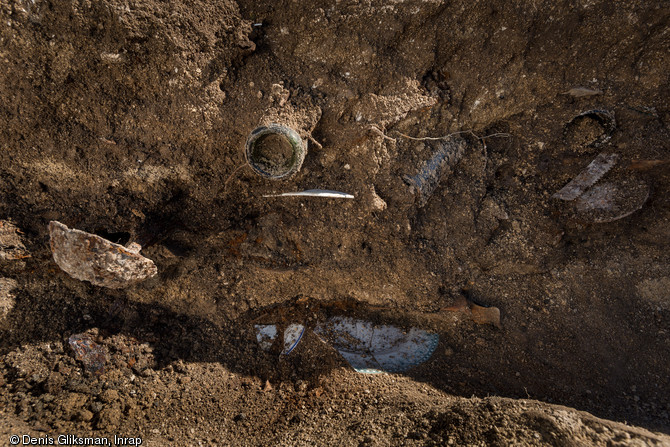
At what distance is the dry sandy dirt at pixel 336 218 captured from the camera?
6.74 feet

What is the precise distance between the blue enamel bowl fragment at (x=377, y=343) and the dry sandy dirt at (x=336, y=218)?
0.32 feet

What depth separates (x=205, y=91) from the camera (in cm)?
209

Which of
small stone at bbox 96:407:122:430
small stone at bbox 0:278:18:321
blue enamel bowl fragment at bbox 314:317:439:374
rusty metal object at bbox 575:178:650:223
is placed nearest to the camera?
small stone at bbox 96:407:122:430

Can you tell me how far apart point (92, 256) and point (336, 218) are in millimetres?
1502

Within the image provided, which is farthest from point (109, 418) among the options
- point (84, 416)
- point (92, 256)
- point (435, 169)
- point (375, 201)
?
point (435, 169)

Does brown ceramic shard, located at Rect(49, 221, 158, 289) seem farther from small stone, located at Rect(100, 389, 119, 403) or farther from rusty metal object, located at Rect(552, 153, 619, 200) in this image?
rusty metal object, located at Rect(552, 153, 619, 200)

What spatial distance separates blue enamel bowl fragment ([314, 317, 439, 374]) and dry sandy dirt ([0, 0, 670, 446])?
0.10m

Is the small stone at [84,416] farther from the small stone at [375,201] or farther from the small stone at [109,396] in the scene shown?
the small stone at [375,201]

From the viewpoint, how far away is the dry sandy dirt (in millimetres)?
2055

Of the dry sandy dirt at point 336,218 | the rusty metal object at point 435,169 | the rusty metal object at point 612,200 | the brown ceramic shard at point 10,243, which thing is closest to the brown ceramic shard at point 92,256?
the dry sandy dirt at point 336,218

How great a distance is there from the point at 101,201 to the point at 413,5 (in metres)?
2.37

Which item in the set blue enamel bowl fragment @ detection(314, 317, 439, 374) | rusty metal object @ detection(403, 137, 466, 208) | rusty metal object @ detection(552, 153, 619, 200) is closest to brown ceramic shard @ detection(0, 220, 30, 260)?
blue enamel bowl fragment @ detection(314, 317, 439, 374)

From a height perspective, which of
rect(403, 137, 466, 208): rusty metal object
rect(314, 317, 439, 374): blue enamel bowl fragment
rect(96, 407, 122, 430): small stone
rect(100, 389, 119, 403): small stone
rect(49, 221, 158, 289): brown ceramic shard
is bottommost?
rect(96, 407, 122, 430): small stone

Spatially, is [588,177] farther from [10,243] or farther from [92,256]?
[10,243]
